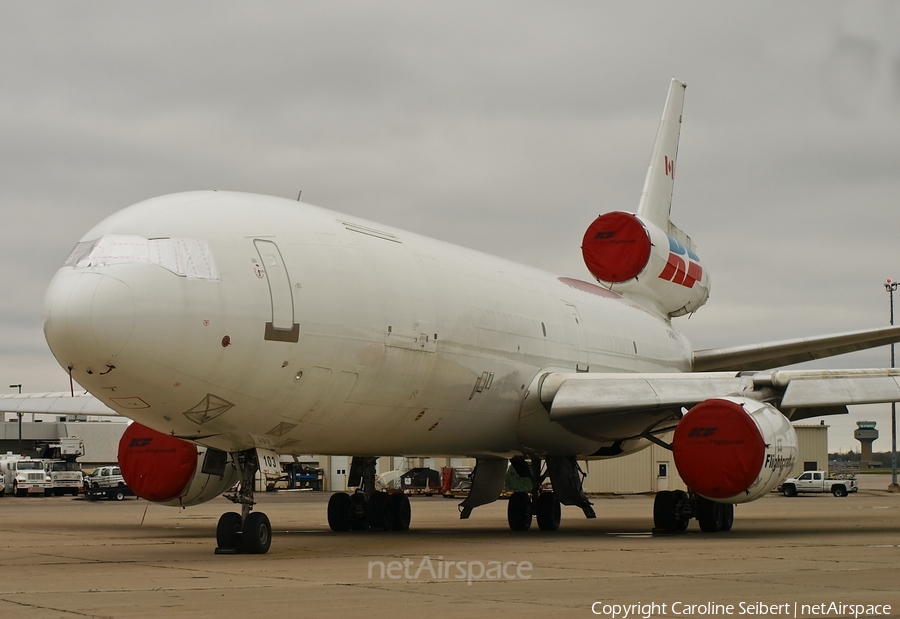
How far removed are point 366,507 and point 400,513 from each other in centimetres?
62

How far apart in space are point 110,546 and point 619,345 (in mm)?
10893

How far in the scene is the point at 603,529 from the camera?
20297 millimetres

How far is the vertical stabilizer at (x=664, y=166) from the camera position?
28.0 m

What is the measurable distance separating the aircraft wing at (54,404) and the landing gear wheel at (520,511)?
740cm

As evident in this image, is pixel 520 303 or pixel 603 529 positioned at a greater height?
pixel 520 303

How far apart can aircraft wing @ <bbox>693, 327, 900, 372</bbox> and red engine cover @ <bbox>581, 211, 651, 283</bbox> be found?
2.84 metres

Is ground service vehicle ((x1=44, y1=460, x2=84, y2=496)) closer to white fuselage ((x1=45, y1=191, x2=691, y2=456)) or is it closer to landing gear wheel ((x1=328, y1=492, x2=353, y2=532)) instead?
landing gear wheel ((x1=328, y1=492, x2=353, y2=532))

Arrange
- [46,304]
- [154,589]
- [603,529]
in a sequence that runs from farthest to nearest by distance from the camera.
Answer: [603,529]
[46,304]
[154,589]

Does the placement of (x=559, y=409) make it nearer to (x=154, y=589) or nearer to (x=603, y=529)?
(x=603, y=529)

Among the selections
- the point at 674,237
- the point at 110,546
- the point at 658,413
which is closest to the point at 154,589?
the point at 110,546

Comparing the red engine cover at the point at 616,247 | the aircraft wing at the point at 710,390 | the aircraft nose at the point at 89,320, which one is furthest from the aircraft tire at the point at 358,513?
the red engine cover at the point at 616,247

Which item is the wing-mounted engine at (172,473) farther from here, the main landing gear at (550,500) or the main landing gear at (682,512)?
the main landing gear at (682,512)

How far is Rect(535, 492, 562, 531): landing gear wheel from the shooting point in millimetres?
20625

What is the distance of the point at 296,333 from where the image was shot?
1304 cm
